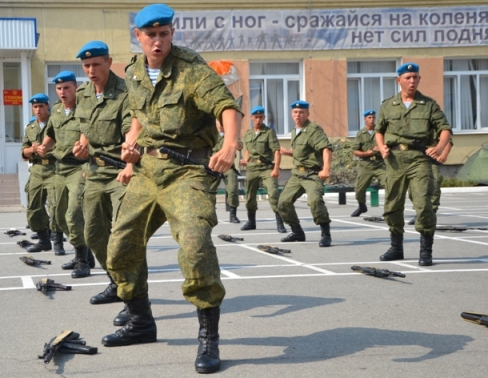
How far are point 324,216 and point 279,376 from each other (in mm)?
7926

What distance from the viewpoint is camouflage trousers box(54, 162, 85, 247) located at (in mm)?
9984

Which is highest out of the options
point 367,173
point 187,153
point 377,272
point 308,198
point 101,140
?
point 101,140

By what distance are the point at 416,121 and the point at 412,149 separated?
323 mm

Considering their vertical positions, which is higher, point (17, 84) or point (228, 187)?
point (17, 84)

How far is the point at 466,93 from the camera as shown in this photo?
31688mm

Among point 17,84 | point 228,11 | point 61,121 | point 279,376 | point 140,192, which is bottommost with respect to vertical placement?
point 279,376

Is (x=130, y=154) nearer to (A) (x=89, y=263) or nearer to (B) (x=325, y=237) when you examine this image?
(A) (x=89, y=263)

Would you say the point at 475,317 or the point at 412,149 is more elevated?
the point at 412,149

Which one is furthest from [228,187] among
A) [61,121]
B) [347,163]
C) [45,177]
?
[347,163]

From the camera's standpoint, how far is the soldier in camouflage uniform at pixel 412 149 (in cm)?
1053

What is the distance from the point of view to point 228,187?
59.1 feet

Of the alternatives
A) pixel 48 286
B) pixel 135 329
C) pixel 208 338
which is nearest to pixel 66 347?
pixel 135 329

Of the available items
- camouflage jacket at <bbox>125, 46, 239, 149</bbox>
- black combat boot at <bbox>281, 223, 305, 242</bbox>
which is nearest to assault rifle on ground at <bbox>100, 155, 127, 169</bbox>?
camouflage jacket at <bbox>125, 46, 239, 149</bbox>

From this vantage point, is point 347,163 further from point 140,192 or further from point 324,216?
point 140,192
